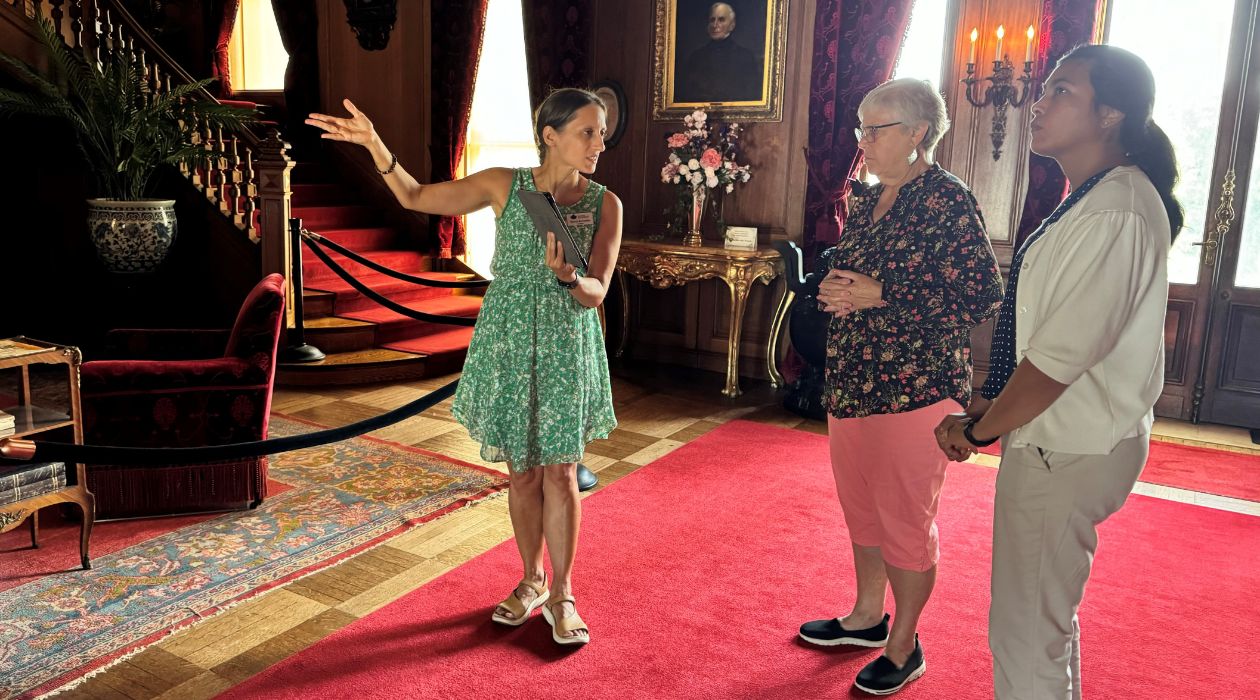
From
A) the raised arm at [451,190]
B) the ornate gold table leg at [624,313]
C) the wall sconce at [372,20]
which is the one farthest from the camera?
the wall sconce at [372,20]

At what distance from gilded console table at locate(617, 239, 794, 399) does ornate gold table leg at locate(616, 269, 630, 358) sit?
30cm

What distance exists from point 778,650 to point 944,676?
446mm

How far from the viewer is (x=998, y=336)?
176 cm

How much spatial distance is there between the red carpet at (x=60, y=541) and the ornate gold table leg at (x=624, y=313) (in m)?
3.53

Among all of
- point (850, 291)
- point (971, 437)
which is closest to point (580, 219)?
point (850, 291)

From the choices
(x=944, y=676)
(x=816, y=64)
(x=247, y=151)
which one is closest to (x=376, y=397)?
(x=247, y=151)

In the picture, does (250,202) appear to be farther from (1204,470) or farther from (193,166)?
(1204,470)

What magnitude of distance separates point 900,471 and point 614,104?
4.84 metres

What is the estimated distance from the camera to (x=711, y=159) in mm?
5770

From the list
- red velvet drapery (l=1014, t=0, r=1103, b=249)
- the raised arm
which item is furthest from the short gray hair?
red velvet drapery (l=1014, t=0, r=1103, b=249)

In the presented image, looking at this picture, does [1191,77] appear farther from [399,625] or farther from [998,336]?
[399,625]

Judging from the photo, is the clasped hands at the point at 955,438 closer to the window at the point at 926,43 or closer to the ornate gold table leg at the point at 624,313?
the window at the point at 926,43

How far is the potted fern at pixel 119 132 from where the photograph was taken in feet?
19.5

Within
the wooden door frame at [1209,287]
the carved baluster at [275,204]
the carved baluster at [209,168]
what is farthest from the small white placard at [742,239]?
the carved baluster at [209,168]
